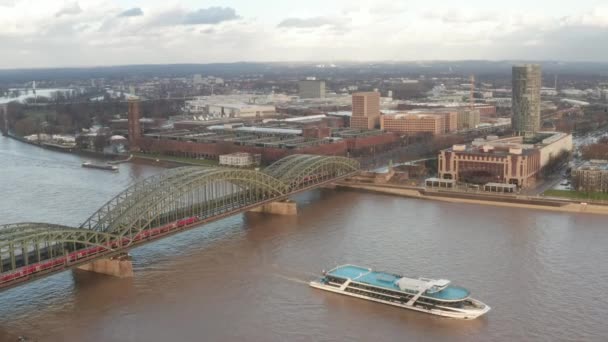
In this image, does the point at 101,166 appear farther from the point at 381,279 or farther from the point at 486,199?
the point at 381,279

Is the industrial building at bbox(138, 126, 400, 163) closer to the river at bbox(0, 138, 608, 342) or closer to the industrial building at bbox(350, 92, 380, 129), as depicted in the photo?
the industrial building at bbox(350, 92, 380, 129)

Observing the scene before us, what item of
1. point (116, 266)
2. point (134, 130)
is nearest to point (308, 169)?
point (116, 266)

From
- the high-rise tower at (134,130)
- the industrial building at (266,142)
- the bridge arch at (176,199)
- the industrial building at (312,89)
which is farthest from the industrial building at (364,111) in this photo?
the industrial building at (312,89)

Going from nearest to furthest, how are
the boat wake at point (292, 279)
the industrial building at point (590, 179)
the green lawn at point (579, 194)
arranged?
the boat wake at point (292, 279)
the green lawn at point (579, 194)
the industrial building at point (590, 179)

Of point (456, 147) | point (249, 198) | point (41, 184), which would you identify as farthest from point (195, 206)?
point (456, 147)

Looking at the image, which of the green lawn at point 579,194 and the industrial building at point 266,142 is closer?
the green lawn at point 579,194

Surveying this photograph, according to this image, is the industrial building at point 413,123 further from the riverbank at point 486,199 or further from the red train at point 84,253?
the red train at point 84,253
